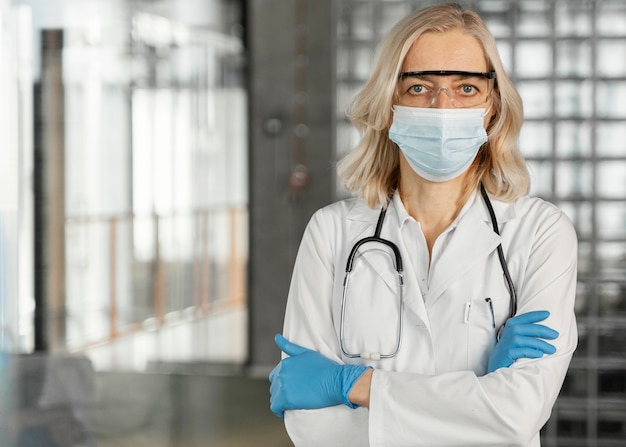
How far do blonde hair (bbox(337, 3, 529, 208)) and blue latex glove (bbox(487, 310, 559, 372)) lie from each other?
0.25 m

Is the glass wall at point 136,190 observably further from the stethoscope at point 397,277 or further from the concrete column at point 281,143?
the stethoscope at point 397,277

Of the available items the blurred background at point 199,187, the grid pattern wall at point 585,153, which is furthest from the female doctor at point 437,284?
the grid pattern wall at point 585,153

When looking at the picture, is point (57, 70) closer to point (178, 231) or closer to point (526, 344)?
point (178, 231)

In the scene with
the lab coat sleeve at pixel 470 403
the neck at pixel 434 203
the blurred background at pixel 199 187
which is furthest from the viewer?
the blurred background at pixel 199 187

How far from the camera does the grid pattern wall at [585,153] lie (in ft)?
13.9

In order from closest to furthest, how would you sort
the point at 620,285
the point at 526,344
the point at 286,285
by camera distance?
the point at 526,344
the point at 620,285
the point at 286,285

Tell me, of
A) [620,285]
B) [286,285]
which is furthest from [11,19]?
[620,285]

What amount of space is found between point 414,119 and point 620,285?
2974 mm

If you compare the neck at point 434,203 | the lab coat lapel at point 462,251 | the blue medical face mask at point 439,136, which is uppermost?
the blue medical face mask at point 439,136

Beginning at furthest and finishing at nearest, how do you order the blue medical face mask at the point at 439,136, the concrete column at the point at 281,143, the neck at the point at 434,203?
the concrete column at the point at 281,143, the neck at the point at 434,203, the blue medical face mask at the point at 439,136

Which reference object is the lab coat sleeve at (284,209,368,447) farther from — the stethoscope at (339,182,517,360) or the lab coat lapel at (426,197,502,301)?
the lab coat lapel at (426,197,502,301)

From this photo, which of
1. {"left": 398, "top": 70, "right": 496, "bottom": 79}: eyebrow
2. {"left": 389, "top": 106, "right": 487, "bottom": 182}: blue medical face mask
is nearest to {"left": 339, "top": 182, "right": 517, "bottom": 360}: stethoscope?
{"left": 389, "top": 106, "right": 487, "bottom": 182}: blue medical face mask

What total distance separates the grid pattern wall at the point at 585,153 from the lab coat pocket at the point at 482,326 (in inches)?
110

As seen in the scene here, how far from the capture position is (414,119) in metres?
1.60
